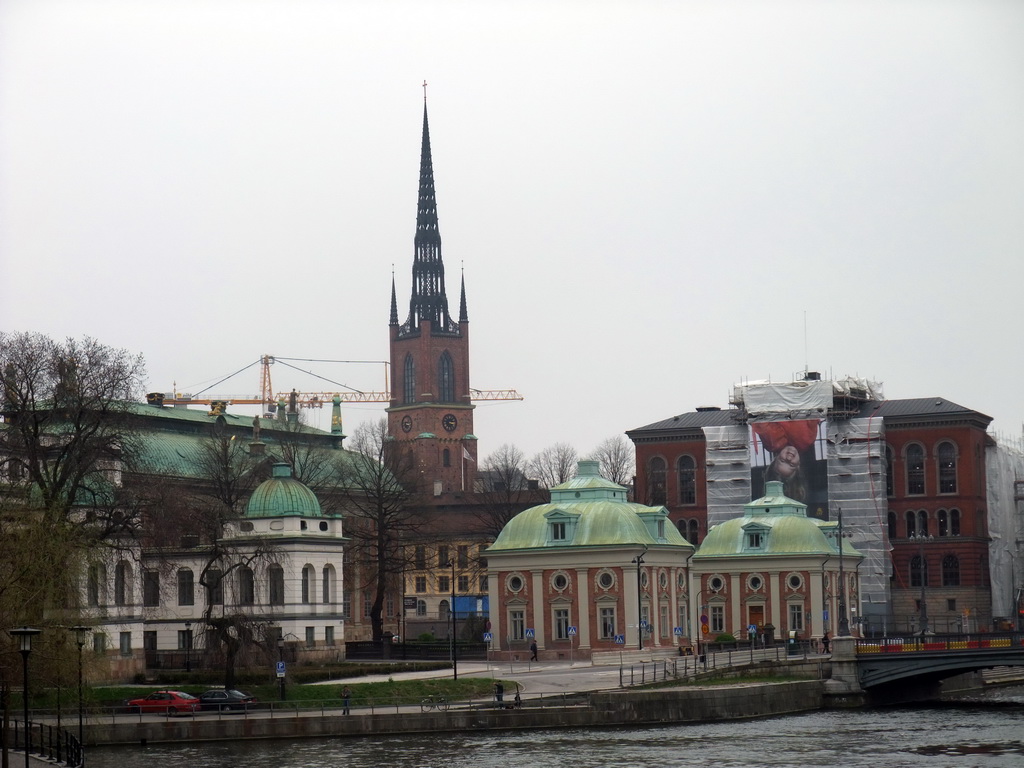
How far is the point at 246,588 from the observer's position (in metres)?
93.1

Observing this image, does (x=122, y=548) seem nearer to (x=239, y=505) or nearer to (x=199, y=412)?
(x=239, y=505)

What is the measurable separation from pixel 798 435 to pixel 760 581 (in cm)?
2479

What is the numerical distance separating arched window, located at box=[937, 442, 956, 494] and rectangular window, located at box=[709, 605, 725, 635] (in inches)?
1106

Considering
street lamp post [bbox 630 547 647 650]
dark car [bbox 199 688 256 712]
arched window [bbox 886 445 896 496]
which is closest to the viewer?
dark car [bbox 199 688 256 712]

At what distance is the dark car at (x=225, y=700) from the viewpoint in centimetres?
7650

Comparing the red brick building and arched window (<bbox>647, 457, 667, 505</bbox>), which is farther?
arched window (<bbox>647, 457, 667, 505</bbox>)

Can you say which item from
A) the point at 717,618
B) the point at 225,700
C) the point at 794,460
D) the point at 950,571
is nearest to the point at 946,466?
the point at 950,571

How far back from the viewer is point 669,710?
7650 cm

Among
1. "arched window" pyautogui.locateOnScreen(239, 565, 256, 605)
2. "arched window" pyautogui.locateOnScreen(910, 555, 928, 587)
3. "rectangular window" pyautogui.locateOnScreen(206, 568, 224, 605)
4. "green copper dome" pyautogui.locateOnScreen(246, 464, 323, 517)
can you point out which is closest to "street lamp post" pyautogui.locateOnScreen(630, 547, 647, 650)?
"green copper dome" pyautogui.locateOnScreen(246, 464, 323, 517)

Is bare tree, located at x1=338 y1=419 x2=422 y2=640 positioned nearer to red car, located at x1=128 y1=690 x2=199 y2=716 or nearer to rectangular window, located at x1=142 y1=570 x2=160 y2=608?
rectangular window, located at x1=142 y1=570 x2=160 y2=608

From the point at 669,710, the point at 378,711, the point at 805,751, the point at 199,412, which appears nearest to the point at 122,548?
the point at 378,711

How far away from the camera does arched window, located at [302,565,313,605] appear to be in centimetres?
9400

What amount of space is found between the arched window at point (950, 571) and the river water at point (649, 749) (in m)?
58.3

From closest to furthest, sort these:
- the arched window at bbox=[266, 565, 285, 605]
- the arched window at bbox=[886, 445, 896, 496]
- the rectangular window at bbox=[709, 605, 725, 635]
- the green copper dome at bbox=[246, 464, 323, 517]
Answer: the arched window at bbox=[266, 565, 285, 605] → the green copper dome at bbox=[246, 464, 323, 517] → the rectangular window at bbox=[709, 605, 725, 635] → the arched window at bbox=[886, 445, 896, 496]
